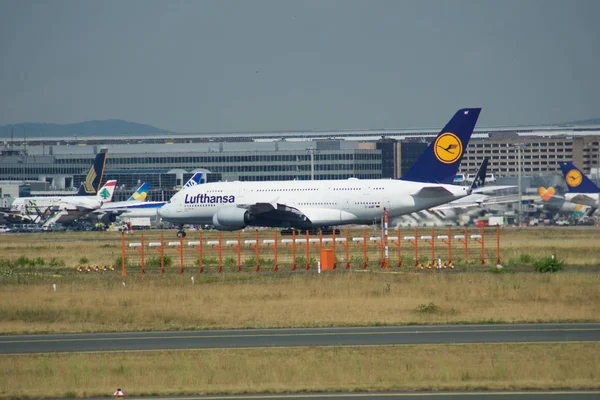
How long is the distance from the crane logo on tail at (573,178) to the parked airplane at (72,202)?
159ft

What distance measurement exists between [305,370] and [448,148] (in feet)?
149

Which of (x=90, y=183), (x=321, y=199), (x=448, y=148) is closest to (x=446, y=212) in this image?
(x=448, y=148)

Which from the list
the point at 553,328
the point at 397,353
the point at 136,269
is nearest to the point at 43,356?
the point at 397,353

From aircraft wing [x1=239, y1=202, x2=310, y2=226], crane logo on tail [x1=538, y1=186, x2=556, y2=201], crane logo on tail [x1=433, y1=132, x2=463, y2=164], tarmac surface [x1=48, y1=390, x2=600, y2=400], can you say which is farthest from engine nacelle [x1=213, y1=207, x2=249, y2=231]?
tarmac surface [x1=48, y1=390, x2=600, y2=400]

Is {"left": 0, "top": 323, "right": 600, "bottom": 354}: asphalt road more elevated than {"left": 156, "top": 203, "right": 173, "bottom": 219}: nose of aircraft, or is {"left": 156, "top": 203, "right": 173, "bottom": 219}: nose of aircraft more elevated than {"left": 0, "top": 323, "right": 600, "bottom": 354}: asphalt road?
{"left": 156, "top": 203, "right": 173, "bottom": 219}: nose of aircraft

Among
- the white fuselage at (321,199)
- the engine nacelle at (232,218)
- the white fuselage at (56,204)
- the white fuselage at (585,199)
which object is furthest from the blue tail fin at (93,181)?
the white fuselage at (585,199)

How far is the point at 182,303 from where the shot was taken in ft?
96.6

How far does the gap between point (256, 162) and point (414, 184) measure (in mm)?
102452

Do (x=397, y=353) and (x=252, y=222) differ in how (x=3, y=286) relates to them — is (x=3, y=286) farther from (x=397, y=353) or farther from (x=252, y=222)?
(x=252, y=222)

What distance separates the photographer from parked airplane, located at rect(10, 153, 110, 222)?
97.0m

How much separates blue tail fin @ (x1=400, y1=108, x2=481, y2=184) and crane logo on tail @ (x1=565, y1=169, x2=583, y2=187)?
17934 mm

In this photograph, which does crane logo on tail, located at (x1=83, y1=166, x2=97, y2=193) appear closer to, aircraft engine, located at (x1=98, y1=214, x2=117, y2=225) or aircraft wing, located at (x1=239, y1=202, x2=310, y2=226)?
aircraft engine, located at (x1=98, y1=214, x2=117, y2=225)

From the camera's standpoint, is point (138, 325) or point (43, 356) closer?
point (43, 356)

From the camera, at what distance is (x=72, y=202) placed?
99.3m
